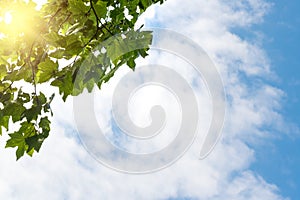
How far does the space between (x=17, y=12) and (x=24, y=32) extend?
327mm

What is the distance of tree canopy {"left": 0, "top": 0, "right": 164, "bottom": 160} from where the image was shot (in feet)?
11.8

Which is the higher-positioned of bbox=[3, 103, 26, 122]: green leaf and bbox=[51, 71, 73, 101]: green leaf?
bbox=[51, 71, 73, 101]: green leaf

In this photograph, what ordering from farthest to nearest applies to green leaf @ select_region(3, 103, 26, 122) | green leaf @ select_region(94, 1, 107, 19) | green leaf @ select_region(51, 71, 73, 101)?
green leaf @ select_region(3, 103, 26, 122)
green leaf @ select_region(51, 71, 73, 101)
green leaf @ select_region(94, 1, 107, 19)

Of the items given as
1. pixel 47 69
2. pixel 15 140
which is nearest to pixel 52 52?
pixel 47 69

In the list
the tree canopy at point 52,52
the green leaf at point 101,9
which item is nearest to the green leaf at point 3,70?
the tree canopy at point 52,52

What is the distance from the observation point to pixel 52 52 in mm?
3572

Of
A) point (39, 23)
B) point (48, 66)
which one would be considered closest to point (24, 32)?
point (39, 23)

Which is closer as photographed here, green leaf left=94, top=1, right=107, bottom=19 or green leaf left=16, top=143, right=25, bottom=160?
green leaf left=94, top=1, right=107, bottom=19

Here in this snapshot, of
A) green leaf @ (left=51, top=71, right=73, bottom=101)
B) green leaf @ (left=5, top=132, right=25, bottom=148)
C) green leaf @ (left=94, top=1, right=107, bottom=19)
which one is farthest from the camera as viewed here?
green leaf @ (left=5, top=132, right=25, bottom=148)

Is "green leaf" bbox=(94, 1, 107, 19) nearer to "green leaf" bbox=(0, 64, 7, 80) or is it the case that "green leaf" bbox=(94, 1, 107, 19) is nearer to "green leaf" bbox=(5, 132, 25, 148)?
"green leaf" bbox=(0, 64, 7, 80)

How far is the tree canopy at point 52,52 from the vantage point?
3611 millimetres

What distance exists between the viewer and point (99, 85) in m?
3.86

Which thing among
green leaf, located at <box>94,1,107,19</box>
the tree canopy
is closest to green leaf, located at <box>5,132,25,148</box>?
the tree canopy

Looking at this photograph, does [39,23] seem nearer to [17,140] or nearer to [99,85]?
[99,85]
